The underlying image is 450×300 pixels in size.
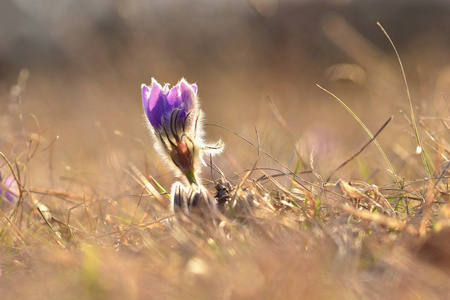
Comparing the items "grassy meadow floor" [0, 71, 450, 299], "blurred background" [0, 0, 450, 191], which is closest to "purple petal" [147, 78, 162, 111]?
"grassy meadow floor" [0, 71, 450, 299]

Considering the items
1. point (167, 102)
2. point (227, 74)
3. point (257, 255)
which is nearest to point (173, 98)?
point (167, 102)

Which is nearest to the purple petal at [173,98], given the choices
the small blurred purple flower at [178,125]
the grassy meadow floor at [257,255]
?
the small blurred purple flower at [178,125]

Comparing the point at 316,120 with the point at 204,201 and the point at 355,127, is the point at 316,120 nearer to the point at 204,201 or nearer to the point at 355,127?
the point at 355,127

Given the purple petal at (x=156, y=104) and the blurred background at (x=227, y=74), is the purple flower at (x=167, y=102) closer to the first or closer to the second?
the purple petal at (x=156, y=104)

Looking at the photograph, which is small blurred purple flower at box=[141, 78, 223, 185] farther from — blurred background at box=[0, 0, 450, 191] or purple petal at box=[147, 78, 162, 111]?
blurred background at box=[0, 0, 450, 191]

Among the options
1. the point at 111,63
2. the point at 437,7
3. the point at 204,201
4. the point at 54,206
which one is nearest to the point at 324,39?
the point at 111,63

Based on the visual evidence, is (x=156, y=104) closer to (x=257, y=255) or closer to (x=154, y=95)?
(x=154, y=95)
